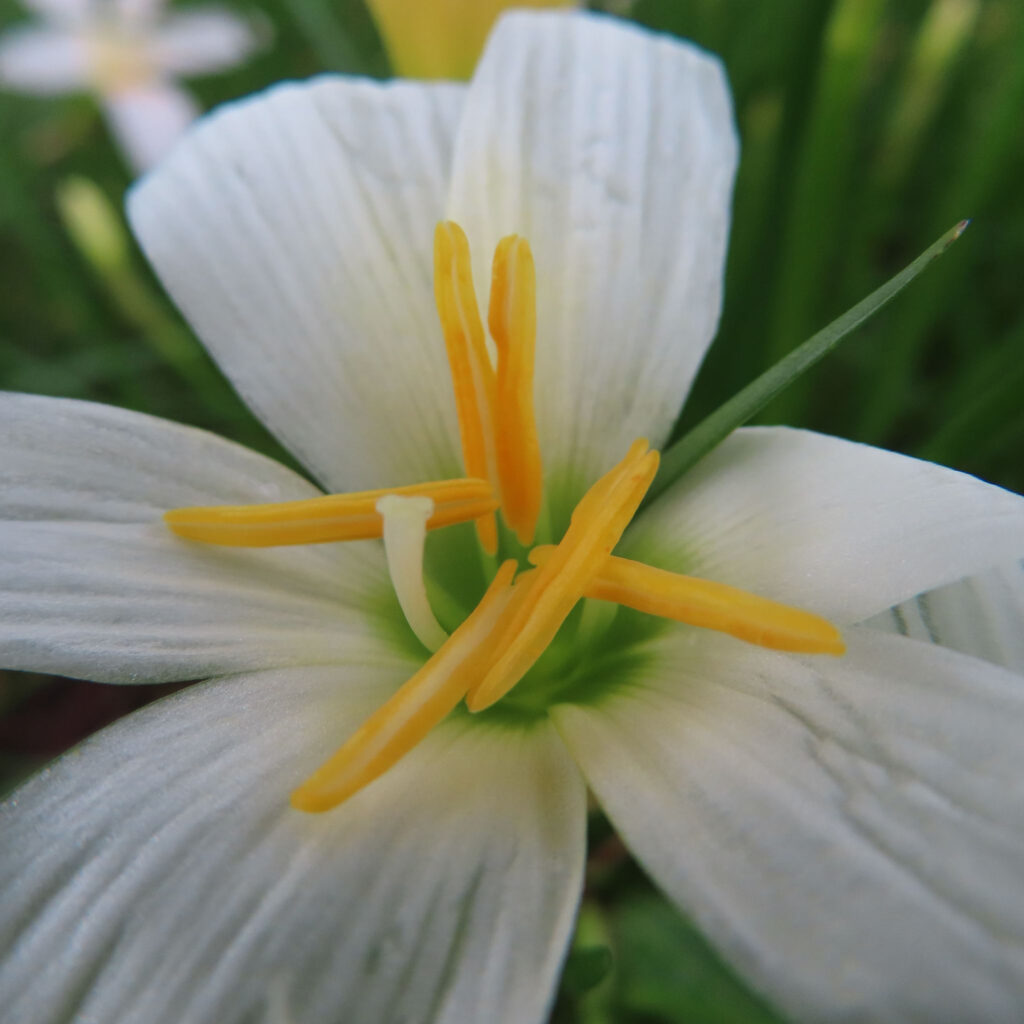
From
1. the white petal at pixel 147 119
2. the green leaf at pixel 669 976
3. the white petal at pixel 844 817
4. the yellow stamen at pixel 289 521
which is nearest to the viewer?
the white petal at pixel 844 817

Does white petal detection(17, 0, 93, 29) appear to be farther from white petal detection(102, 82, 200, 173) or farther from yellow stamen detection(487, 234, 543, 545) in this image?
yellow stamen detection(487, 234, 543, 545)

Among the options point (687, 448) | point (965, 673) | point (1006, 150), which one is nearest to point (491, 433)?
point (687, 448)

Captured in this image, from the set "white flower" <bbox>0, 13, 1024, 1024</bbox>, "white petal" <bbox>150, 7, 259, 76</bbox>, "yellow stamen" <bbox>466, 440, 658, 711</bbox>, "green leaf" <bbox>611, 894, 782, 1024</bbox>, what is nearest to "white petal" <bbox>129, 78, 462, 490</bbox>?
"white flower" <bbox>0, 13, 1024, 1024</bbox>

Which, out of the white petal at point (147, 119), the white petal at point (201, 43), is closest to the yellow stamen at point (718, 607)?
the white petal at point (147, 119)

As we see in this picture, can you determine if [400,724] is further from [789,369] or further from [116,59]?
[116,59]

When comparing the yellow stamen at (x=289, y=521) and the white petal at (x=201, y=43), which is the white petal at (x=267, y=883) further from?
the white petal at (x=201, y=43)

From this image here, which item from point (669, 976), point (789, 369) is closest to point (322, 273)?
point (789, 369)

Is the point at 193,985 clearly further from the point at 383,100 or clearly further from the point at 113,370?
the point at 113,370
